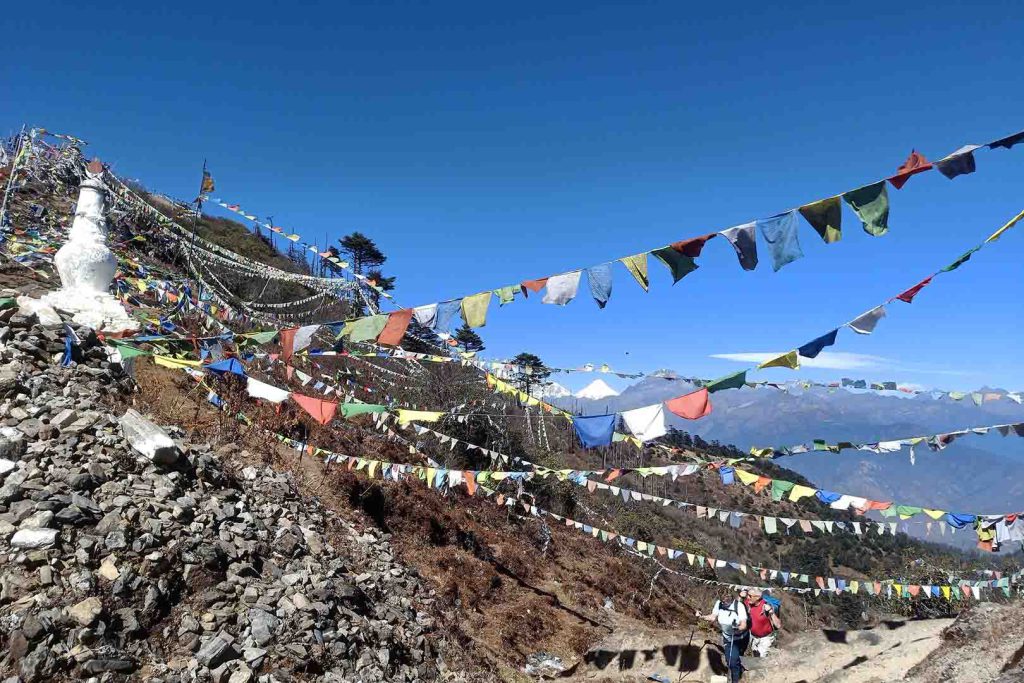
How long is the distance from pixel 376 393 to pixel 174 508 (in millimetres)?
13929

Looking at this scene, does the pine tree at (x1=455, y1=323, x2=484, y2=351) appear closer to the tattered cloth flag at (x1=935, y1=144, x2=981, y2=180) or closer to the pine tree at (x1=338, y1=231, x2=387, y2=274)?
the pine tree at (x1=338, y1=231, x2=387, y2=274)

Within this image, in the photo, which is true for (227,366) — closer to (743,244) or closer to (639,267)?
(639,267)

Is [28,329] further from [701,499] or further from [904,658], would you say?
[701,499]

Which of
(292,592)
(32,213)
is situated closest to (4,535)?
(292,592)

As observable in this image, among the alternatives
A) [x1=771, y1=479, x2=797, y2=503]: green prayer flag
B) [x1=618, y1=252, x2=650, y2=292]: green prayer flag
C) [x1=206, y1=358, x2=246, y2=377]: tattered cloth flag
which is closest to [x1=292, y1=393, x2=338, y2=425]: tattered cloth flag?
[x1=206, y1=358, x2=246, y2=377]: tattered cloth flag

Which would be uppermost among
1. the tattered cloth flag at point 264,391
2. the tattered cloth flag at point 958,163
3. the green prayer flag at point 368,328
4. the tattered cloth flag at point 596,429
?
the tattered cloth flag at point 958,163

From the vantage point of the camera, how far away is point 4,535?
19.6 ft

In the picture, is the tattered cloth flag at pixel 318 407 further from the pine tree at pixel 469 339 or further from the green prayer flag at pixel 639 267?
the pine tree at pixel 469 339

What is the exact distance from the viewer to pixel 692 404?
298 inches

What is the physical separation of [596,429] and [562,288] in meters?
2.36

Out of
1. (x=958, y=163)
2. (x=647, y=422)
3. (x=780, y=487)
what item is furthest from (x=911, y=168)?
(x=780, y=487)

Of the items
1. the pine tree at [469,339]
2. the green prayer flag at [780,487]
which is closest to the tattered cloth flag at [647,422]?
the green prayer flag at [780,487]

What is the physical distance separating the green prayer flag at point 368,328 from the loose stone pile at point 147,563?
3.26m

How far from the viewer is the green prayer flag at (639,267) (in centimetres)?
730
